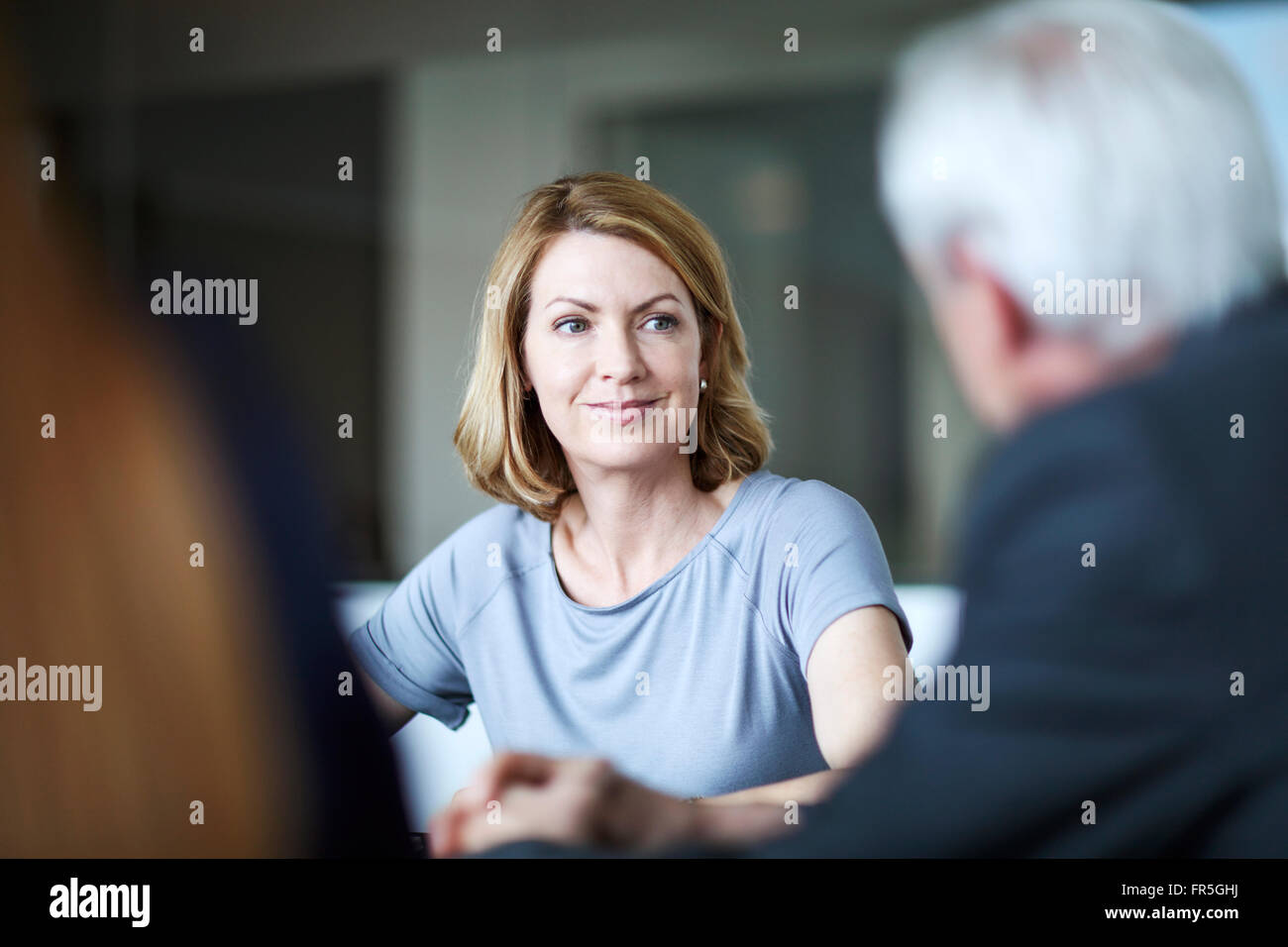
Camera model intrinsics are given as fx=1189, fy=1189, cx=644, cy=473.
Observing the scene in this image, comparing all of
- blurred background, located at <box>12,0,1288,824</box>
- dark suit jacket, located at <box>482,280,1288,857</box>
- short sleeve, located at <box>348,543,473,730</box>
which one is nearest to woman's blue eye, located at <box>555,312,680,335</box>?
blurred background, located at <box>12,0,1288,824</box>

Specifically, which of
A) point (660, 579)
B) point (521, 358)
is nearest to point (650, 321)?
point (521, 358)

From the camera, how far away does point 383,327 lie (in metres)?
1.98

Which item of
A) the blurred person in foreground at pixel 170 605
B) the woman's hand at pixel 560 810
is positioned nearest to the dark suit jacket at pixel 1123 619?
the woman's hand at pixel 560 810

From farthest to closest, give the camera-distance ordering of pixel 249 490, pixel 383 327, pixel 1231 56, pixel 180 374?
pixel 383 327 < pixel 1231 56 < pixel 180 374 < pixel 249 490

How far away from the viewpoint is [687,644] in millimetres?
1243

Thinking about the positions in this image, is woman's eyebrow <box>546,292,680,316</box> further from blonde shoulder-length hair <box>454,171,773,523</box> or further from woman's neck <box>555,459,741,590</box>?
woman's neck <box>555,459,741,590</box>

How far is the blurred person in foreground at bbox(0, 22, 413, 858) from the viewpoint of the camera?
0.76 metres

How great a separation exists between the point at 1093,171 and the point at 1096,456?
0.26 meters

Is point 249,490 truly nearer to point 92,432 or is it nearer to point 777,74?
point 92,432

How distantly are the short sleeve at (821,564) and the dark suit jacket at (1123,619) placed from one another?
28 centimetres

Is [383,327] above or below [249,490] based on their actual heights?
above

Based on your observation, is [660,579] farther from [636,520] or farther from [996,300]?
[996,300]

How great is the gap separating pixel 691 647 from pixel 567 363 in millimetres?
335
